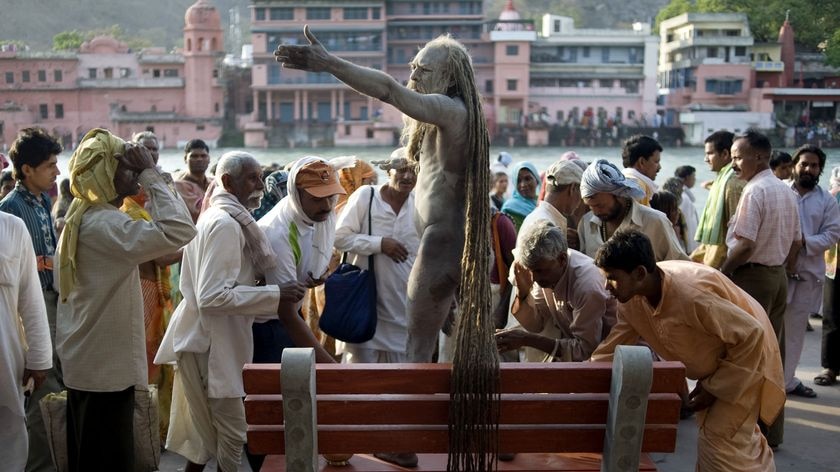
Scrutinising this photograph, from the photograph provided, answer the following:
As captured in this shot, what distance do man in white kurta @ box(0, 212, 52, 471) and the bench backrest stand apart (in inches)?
54.8

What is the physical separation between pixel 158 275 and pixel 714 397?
10.1 feet

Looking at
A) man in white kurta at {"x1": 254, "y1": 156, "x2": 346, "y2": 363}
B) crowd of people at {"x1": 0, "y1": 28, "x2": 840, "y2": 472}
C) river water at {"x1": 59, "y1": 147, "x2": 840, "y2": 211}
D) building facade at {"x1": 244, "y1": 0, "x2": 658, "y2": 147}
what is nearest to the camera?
crowd of people at {"x1": 0, "y1": 28, "x2": 840, "y2": 472}

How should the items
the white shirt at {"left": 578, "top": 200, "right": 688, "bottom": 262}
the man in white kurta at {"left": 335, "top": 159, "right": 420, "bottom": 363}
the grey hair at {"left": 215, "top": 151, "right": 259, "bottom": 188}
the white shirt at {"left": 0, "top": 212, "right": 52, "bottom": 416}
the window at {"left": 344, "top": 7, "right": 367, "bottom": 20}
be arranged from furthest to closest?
the window at {"left": 344, "top": 7, "right": 367, "bottom": 20} → the man in white kurta at {"left": 335, "top": 159, "right": 420, "bottom": 363} → the white shirt at {"left": 578, "top": 200, "right": 688, "bottom": 262} → the grey hair at {"left": 215, "top": 151, "right": 259, "bottom": 188} → the white shirt at {"left": 0, "top": 212, "right": 52, "bottom": 416}

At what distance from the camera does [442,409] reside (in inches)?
105

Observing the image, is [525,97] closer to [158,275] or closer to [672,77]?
[672,77]

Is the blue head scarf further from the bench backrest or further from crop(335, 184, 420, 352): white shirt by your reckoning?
the bench backrest

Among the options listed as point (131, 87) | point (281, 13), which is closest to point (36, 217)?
point (131, 87)

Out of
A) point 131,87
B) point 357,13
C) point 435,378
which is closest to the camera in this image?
point 435,378

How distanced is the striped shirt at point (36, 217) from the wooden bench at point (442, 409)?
2194 mm

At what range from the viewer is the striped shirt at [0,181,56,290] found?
425cm

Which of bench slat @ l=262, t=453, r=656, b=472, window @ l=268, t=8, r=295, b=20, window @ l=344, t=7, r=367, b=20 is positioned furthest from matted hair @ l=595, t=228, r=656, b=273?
window @ l=344, t=7, r=367, b=20

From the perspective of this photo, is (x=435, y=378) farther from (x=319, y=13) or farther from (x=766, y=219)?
(x=319, y=13)

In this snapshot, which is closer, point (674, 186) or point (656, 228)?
point (656, 228)

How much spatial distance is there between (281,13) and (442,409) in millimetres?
53093
